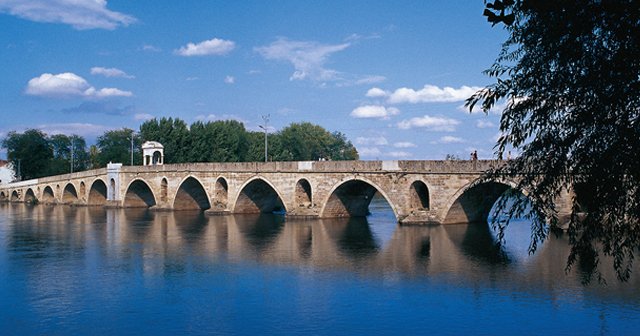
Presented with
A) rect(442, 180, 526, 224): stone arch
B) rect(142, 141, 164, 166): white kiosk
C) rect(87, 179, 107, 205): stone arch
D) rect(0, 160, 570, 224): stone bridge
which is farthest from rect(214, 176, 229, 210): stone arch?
rect(87, 179, 107, 205): stone arch

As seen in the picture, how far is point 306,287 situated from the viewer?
1778cm

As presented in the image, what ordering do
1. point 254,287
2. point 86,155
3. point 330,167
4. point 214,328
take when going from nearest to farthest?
point 214,328 < point 254,287 < point 330,167 < point 86,155

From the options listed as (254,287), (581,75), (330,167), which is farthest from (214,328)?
(330,167)

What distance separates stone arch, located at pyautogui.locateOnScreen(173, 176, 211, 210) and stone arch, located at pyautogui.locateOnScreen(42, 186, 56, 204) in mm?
27810

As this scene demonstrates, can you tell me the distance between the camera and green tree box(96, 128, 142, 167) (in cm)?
8676

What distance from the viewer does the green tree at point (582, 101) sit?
833 cm

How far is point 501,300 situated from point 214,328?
297 inches

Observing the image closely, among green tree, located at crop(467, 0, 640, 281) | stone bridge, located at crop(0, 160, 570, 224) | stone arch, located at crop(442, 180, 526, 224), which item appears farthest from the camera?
stone bridge, located at crop(0, 160, 570, 224)

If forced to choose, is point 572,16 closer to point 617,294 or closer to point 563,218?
point 617,294

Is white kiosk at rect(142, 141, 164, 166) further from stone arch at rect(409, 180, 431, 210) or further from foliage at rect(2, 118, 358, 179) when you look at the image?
stone arch at rect(409, 180, 431, 210)

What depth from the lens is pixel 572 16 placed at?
8.53 meters

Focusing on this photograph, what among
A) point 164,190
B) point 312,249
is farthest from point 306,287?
point 164,190

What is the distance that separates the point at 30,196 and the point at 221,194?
135ft

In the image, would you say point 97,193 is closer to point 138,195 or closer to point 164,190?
point 138,195
